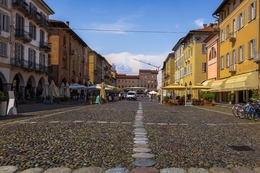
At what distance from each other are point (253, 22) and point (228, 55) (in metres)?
7.70

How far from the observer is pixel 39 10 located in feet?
125

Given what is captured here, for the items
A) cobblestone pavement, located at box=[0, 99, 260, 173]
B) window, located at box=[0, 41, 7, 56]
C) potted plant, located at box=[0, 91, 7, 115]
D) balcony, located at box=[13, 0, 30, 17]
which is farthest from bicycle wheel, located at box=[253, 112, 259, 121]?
balcony, located at box=[13, 0, 30, 17]

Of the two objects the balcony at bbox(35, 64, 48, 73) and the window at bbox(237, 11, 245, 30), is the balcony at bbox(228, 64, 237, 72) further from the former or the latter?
the balcony at bbox(35, 64, 48, 73)

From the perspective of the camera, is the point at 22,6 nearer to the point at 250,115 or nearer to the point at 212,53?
the point at 212,53

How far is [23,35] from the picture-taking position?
105 feet

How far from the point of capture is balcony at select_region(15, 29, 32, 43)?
31.4 m

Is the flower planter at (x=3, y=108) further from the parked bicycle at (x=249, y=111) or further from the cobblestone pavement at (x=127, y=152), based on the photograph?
the parked bicycle at (x=249, y=111)

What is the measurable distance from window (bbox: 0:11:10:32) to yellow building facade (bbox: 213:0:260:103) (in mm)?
22144

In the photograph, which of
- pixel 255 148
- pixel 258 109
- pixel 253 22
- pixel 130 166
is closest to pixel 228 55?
pixel 253 22

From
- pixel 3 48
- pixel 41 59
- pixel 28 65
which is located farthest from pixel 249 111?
pixel 41 59

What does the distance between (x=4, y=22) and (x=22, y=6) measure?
3285 mm

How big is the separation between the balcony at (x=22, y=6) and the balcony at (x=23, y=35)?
209cm

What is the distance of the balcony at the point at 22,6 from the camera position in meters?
30.5

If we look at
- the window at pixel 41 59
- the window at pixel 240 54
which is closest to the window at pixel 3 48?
the window at pixel 41 59
